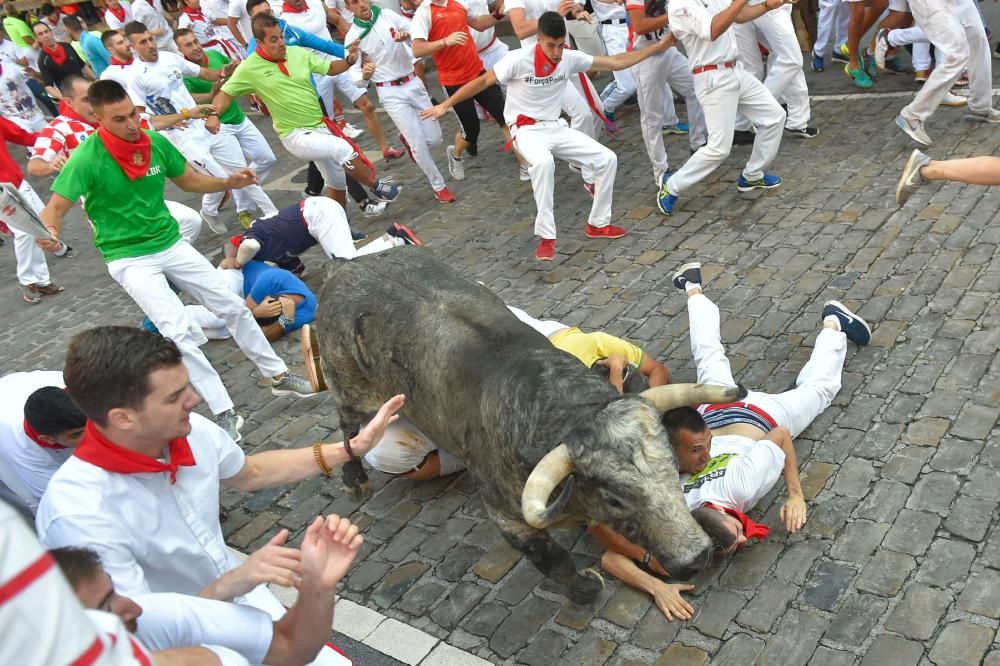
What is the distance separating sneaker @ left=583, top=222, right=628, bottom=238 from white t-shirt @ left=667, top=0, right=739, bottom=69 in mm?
1812

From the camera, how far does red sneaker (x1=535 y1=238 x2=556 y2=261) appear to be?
8.77 meters

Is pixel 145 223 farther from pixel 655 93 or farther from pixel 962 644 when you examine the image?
pixel 962 644

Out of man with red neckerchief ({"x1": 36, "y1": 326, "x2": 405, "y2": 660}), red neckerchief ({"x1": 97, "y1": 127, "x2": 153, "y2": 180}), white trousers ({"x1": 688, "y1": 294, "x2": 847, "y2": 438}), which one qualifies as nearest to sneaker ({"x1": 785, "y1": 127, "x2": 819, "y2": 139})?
white trousers ({"x1": 688, "y1": 294, "x2": 847, "y2": 438})

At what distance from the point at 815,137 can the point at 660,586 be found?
23.4ft

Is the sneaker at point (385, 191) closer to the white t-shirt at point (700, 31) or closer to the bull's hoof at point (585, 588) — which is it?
the white t-shirt at point (700, 31)

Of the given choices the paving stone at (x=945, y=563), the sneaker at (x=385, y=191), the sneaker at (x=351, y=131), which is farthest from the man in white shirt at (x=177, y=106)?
the paving stone at (x=945, y=563)

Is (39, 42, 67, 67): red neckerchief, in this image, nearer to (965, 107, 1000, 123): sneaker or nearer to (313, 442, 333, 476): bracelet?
(313, 442, 333, 476): bracelet

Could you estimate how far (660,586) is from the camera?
453 cm

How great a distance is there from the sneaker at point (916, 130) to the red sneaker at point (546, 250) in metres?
3.92

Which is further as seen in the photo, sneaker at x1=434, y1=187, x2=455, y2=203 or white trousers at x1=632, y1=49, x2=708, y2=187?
sneaker at x1=434, y1=187, x2=455, y2=203

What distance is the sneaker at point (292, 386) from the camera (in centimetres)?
745

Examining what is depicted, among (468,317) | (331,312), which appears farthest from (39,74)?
(468,317)

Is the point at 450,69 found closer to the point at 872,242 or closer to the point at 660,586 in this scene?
the point at 872,242

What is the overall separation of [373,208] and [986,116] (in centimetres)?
707
